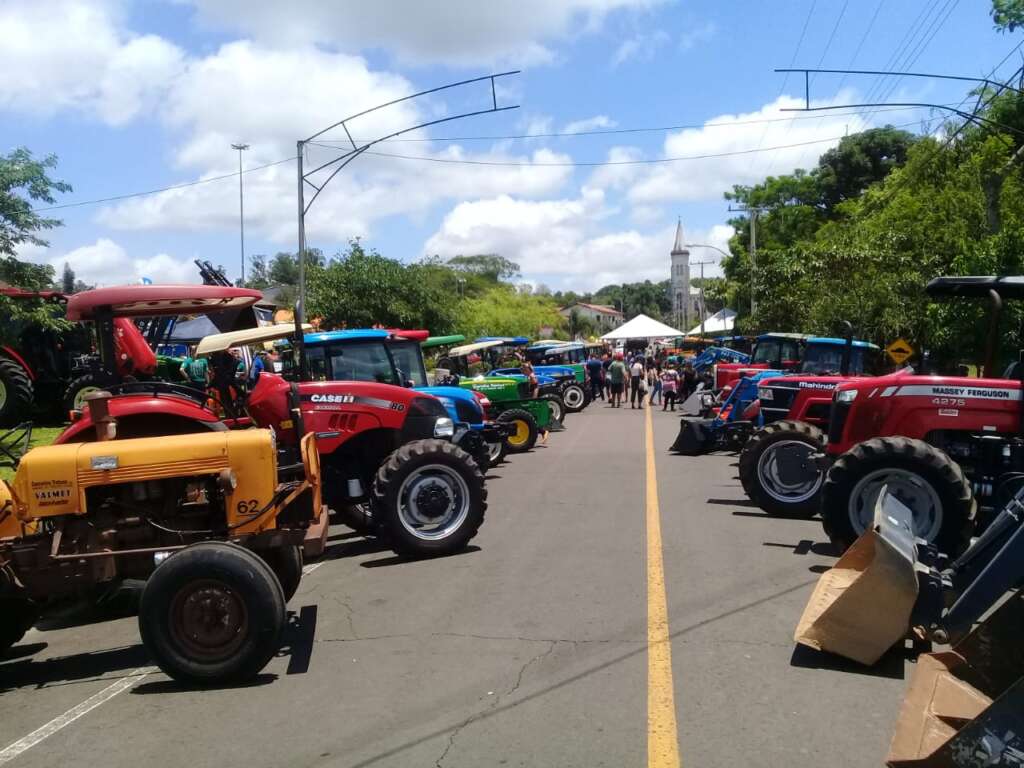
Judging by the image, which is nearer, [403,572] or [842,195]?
[403,572]

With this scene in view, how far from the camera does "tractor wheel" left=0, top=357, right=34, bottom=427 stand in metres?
16.9

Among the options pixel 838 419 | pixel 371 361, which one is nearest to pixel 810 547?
pixel 838 419

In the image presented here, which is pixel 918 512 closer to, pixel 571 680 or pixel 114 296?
pixel 571 680

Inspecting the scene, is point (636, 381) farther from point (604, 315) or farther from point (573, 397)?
point (604, 315)

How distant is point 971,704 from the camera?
4.63 meters

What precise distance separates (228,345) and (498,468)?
811cm

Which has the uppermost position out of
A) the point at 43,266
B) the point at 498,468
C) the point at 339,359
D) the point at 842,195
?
the point at 842,195

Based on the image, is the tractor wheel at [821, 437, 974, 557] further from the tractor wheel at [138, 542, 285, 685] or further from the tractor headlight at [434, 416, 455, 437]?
the tractor wheel at [138, 542, 285, 685]

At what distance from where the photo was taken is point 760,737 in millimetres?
4785

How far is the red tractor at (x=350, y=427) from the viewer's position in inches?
291

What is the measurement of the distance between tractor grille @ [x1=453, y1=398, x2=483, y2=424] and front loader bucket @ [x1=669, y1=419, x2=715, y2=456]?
4.10 meters

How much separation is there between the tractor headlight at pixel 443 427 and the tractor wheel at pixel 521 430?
8.92 meters

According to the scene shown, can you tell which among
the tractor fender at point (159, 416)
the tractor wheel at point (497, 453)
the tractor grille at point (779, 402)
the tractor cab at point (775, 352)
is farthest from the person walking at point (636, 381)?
the tractor fender at point (159, 416)

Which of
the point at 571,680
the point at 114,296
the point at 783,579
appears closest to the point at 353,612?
the point at 571,680
